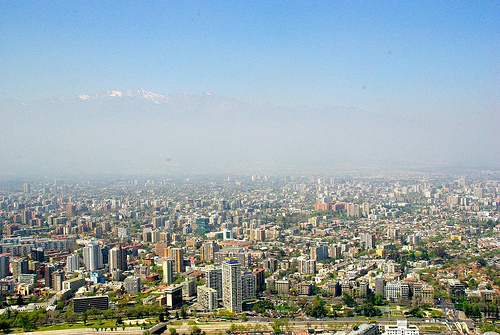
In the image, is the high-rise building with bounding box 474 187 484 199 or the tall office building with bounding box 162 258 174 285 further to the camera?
the high-rise building with bounding box 474 187 484 199

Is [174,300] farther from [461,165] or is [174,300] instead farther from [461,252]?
[461,165]

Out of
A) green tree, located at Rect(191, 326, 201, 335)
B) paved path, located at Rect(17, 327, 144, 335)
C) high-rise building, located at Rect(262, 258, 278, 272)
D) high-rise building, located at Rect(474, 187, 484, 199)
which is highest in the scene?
high-rise building, located at Rect(474, 187, 484, 199)

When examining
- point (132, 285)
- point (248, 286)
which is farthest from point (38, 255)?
point (248, 286)

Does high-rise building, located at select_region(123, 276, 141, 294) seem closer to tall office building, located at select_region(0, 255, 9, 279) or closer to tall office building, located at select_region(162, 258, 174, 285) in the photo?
tall office building, located at select_region(162, 258, 174, 285)

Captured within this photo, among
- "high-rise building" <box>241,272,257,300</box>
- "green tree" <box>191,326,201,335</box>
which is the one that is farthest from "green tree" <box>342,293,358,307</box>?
"green tree" <box>191,326,201,335</box>

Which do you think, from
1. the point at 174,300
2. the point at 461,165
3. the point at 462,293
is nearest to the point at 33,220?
the point at 174,300

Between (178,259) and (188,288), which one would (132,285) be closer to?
(188,288)
